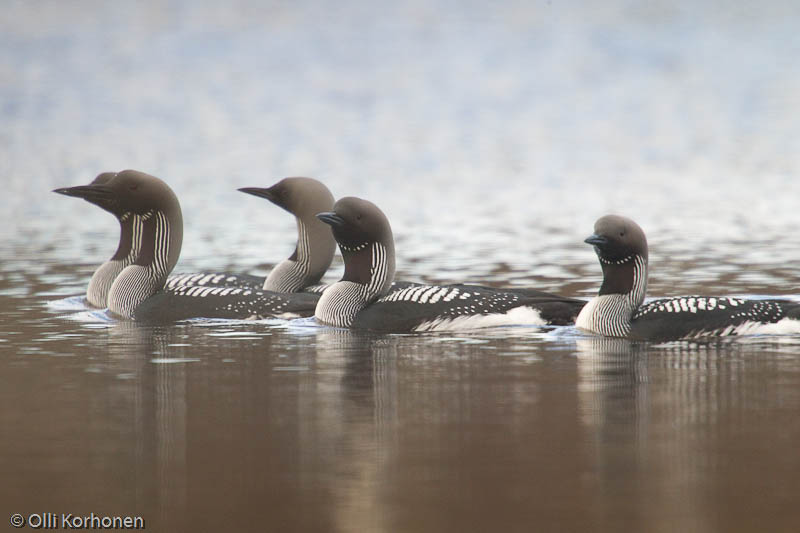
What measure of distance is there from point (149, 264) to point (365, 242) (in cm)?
158

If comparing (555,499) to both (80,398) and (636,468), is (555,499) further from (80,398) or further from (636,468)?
(80,398)

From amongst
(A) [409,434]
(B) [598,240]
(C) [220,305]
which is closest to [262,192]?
(C) [220,305]

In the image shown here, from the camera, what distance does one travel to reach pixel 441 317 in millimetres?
9273

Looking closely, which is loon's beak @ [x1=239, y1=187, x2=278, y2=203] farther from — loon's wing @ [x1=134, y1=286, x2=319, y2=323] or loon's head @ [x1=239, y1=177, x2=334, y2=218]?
loon's wing @ [x1=134, y1=286, x2=319, y2=323]

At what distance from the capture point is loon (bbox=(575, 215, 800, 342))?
8.61 metres

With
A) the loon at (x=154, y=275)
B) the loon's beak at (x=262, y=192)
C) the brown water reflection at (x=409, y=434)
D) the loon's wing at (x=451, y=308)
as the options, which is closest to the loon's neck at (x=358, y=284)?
the loon's wing at (x=451, y=308)

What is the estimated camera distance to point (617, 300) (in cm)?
904

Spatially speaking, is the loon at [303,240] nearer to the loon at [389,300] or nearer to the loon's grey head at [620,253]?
the loon at [389,300]

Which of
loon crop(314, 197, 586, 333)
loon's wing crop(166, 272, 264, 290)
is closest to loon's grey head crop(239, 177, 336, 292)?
loon's wing crop(166, 272, 264, 290)

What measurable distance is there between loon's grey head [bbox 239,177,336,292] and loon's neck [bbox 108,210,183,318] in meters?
0.81

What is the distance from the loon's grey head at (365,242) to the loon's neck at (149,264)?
137 centimetres

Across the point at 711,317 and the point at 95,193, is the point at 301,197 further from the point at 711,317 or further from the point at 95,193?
the point at 711,317

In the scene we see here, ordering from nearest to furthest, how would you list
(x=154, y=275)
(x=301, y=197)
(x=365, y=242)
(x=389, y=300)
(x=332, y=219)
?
(x=389, y=300), (x=332, y=219), (x=365, y=242), (x=154, y=275), (x=301, y=197)

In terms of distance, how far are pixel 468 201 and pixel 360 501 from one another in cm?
1946
